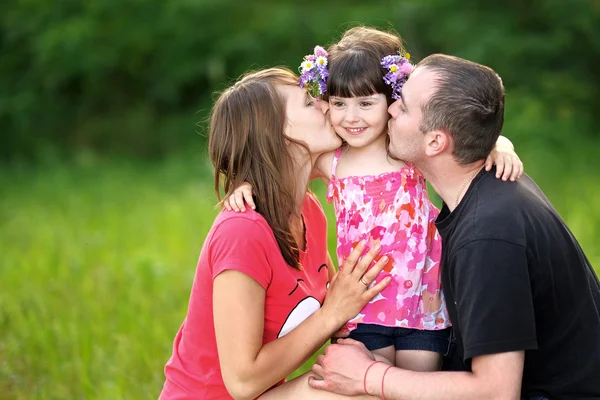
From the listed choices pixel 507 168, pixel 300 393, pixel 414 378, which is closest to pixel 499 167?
pixel 507 168

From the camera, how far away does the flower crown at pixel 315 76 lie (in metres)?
2.86

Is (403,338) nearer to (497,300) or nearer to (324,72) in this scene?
(497,300)

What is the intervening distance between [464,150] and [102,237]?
4412mm

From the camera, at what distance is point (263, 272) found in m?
2.57

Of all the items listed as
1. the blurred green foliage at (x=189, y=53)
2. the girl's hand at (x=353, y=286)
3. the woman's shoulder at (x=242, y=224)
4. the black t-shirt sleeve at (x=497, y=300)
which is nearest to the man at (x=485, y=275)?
the black t-shirt sleeve at (x=497, y=300)

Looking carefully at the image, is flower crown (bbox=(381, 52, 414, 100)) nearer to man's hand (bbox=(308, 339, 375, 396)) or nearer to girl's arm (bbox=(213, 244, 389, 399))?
girl's arm (bbox=(213, 244, 389, 399))

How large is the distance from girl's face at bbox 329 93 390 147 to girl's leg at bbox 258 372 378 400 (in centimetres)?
79

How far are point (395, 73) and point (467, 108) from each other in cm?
41

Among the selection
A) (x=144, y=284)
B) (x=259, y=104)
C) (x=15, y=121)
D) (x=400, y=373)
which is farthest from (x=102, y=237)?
(x=15, y=121)

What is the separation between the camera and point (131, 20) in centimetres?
1030

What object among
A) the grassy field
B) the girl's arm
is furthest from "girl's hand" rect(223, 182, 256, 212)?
the grassy field

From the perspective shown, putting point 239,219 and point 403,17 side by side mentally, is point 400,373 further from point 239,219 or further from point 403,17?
point 403,17

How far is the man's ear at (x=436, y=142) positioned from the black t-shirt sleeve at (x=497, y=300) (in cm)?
33

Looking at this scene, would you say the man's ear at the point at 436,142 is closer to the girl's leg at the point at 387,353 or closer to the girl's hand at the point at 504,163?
the girl's hand at the point at 504,163
